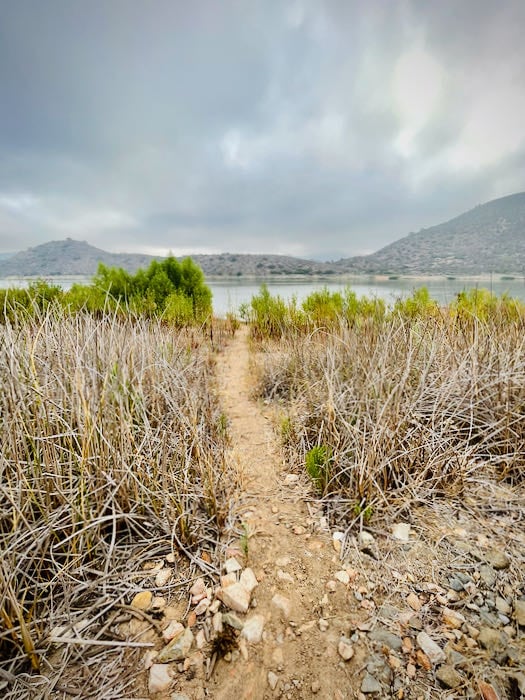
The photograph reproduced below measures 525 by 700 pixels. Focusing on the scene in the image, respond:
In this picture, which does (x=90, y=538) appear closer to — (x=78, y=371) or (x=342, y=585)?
(x=78, y=371)

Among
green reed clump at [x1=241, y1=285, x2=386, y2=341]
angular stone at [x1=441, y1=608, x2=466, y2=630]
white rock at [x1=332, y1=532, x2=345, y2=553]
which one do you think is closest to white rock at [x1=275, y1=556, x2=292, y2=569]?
white rock at [x1=332, y1=532, x2=345, y2=553]

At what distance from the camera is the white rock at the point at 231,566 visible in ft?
4.12

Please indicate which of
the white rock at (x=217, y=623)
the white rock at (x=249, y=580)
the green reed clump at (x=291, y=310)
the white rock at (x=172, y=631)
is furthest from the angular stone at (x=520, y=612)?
the green reed clump at (x=291, y=310)

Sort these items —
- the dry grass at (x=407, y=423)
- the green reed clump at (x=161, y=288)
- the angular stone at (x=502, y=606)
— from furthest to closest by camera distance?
the green reed clump at (x=161, y=288), the dry grass at (x=407, y=423), the angular stone at (x=502, y=606)

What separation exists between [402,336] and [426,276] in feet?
8.17

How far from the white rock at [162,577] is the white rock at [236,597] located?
0.23 metres

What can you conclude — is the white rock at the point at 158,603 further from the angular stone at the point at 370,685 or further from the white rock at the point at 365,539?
the white rock at the point at 365,539

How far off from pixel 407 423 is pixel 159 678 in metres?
1.58

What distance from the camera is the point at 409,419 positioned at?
184cm

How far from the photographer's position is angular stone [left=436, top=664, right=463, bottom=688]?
0.87 m

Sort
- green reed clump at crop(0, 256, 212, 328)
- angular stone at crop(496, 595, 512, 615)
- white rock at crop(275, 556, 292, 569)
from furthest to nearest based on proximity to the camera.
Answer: green reed clump at crop(0, 256, 212, 328), white rock at crop(275, 556, 292, 569), angular stone at crop(496, 595, 512, 615)

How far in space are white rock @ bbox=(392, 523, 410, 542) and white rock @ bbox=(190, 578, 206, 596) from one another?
0.87 m

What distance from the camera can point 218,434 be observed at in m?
2.31

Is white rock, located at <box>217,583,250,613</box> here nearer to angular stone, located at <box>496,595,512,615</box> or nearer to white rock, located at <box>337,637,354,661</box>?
white rock, located at <box>337,637,354,661</box>
